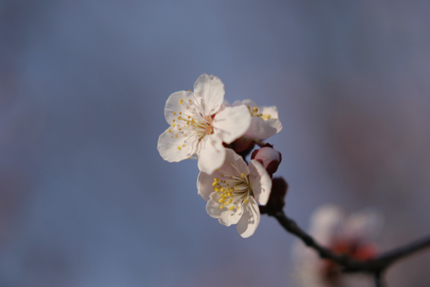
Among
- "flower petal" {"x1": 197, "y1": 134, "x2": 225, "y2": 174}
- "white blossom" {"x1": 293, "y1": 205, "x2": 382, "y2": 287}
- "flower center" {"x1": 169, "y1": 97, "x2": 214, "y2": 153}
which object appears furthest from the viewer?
"white blossom" {"x1": 293, "y1": 205, "x2": 382, "y2": 287}

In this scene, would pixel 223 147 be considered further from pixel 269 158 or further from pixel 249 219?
pixel 249 219

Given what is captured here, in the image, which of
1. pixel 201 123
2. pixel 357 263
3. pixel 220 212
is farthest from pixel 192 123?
pixel 357 263

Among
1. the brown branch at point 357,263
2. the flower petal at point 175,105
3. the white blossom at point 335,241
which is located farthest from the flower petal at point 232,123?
the white blossom at point 335,241

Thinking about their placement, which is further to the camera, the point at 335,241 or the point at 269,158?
the point at 335,241

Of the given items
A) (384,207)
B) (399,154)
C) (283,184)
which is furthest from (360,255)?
(399,154)

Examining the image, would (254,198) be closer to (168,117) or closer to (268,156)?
(268,156)

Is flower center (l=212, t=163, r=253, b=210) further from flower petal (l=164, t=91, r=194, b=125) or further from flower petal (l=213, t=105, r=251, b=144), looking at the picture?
flower petal (l=164, t=91, r=194, b=125)

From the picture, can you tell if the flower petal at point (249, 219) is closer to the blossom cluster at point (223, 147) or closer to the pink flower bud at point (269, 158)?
the blossom cluster at point (223, 147)

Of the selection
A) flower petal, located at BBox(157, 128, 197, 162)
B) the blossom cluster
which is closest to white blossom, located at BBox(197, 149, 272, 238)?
the blossom cluster
